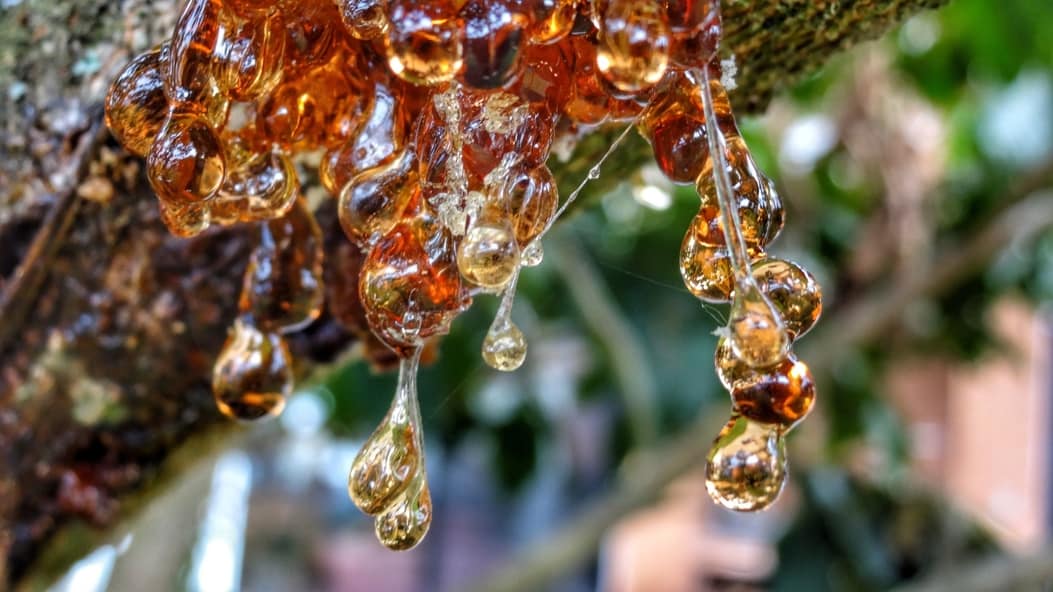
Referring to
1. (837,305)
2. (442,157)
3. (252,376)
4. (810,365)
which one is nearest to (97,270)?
→ (252,376)

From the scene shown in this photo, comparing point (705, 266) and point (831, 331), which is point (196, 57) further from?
point (831, 331)

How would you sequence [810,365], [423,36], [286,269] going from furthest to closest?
[810,365]
[286,269]
[423,36]

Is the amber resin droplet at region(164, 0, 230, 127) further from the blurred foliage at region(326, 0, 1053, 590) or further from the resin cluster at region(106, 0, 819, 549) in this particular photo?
the blurred foliage at region(326, 0, 1053, 590)

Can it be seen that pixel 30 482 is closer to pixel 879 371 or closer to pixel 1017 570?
pixel 1017 570

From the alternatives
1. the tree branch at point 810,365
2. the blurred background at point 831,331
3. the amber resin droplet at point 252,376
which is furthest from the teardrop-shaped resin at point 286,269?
the tree branch at point 810,365

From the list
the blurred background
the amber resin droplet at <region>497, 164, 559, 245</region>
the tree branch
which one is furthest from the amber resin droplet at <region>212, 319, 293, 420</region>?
the tree branch

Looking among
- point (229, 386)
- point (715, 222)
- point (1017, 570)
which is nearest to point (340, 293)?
point (229, 386)
